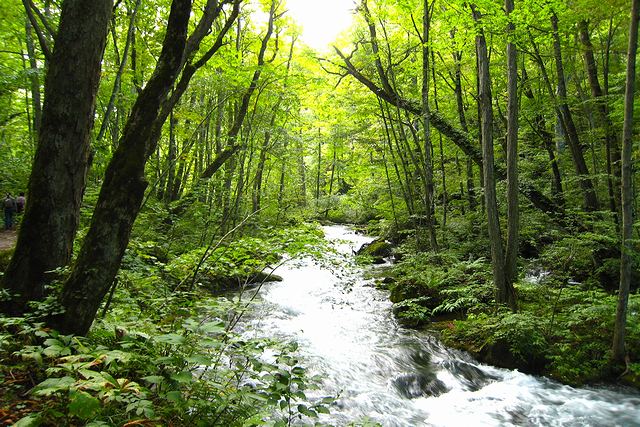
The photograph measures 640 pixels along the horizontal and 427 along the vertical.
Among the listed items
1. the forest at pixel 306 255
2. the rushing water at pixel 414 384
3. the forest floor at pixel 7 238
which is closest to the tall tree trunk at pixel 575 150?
the forest at pixel 306 255

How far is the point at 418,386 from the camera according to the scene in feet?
19.3

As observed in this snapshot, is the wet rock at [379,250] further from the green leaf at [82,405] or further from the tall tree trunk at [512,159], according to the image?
the green leaf at [82,405]

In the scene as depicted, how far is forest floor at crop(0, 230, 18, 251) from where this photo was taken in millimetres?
10722

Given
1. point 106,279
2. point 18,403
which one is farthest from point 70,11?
point 18,403

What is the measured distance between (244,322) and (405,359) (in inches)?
140

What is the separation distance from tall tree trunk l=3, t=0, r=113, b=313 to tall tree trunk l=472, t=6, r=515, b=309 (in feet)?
21.7

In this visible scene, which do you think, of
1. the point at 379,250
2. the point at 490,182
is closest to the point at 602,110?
the point at 490,182

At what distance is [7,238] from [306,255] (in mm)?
12997

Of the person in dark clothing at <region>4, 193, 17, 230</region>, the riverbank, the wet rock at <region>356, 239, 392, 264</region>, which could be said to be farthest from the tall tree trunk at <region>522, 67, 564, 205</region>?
the person in dark clothing at <region>4, 193, 17, 230</region>

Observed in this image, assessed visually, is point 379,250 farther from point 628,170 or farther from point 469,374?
point 628,170

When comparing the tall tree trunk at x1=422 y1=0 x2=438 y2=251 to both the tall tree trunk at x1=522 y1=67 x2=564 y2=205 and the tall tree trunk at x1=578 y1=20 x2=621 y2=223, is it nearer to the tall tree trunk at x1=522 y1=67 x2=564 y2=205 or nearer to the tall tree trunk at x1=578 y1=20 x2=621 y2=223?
the tall tree trunk at x1=522 y1=67 x2=564 y2=205

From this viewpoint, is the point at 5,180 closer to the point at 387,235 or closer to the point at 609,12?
the point at 387,235

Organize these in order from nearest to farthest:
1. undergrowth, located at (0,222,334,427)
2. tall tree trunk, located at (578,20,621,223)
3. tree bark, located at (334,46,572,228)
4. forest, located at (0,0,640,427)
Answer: undergrowth, located at (0,222,334,427)
forest, located at (0,0,640,427)
tall tree trunk, located at (578,20,621,223)
tree bark, located at (334,46,572,228)

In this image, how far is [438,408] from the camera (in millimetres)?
5246
